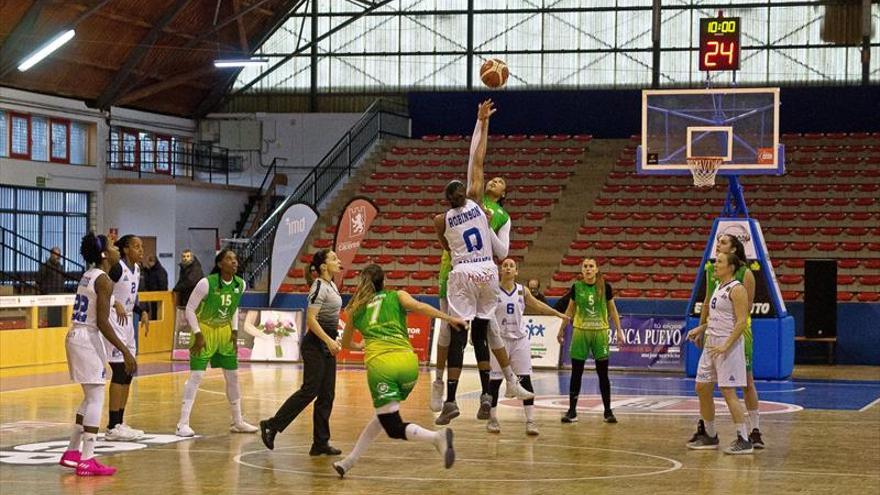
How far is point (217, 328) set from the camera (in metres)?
15.2

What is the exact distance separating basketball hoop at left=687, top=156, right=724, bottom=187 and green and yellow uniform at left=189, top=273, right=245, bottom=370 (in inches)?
417

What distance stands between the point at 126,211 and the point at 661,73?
48.2ft

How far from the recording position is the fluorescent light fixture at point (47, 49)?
31.0 metres

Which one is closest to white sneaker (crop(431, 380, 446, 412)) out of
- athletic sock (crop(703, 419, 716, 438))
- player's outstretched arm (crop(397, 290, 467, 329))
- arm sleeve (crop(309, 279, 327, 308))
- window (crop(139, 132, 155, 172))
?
arm sleeve (crop(309, 279, 327, 308))

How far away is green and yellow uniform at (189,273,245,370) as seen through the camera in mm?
15078

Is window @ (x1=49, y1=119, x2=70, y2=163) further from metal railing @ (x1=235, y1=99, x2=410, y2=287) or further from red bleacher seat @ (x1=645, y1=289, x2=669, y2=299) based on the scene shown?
red bleacher seat @ (x1=645, y1=289, x2=669, y2=299)

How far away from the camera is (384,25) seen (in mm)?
38688

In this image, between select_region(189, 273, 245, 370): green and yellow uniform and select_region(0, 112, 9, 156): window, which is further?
select_region(0, 112, 9, 156): window

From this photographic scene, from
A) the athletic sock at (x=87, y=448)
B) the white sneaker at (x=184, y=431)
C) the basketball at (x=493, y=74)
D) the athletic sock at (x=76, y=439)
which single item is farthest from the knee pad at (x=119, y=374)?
the basketball at (x=493, y=74)

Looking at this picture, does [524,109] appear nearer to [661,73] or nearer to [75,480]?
[661,73]

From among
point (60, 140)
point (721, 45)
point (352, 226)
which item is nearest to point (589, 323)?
point (721, 45)

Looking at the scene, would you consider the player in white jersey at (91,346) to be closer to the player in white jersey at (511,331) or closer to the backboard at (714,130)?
the player in white jersey at (511,331)

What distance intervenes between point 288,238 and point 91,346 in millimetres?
15147

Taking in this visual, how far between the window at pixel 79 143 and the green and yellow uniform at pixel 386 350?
82.9 ft
